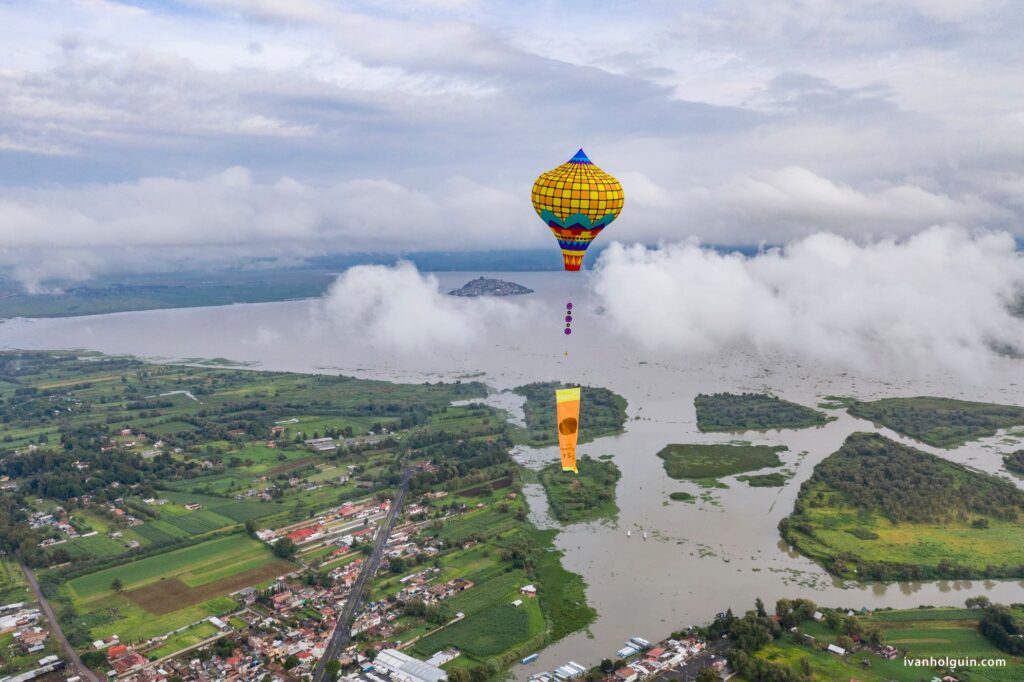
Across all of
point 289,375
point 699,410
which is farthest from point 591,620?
point 289,375

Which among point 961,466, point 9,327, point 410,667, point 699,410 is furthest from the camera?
point 9,327

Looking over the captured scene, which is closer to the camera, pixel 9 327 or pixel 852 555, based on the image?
pixel 852 555

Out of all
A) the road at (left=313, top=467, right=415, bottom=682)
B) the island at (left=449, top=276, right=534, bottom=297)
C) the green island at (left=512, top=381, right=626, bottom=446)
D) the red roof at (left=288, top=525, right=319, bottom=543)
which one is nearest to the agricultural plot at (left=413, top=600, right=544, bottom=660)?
the road at (left=313, top=467, right=415, bottom=682)

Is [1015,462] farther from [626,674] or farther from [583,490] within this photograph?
[626,674]

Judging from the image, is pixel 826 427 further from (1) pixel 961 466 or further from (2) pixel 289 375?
(2) pixel 289 375

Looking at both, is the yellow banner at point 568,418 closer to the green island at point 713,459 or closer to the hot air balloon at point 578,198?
the hot air balloon at point 578,198

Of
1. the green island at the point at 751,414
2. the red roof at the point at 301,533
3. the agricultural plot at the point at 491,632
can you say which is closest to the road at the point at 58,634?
the red roof at the point at 301,533
